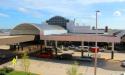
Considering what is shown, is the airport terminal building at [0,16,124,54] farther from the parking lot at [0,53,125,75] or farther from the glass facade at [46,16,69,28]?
the parking lot at [0,53,125,75]

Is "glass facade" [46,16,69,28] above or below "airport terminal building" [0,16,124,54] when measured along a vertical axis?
above

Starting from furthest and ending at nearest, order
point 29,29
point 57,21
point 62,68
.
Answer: point 57,21 < point 29,29 < point 62,68

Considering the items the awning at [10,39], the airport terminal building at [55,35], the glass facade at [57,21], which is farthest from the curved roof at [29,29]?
the glass facade at [57,21]

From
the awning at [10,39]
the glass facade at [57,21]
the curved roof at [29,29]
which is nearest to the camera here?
the awning at [10,39]

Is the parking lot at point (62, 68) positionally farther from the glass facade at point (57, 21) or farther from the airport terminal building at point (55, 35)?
the glass facade at point (57, 21)

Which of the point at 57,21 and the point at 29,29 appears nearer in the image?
the point at 29,29

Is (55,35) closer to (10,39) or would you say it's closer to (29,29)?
(29,29)

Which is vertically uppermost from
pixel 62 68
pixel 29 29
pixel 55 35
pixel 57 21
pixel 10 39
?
pixel 57 21

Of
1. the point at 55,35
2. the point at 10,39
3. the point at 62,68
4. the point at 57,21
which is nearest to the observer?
the point at 62,68

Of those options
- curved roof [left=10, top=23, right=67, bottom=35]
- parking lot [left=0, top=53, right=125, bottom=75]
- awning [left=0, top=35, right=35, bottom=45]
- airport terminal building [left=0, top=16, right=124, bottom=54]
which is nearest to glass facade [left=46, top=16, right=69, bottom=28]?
airport terminal building [left=0, top=16, right=124, bottom=54]

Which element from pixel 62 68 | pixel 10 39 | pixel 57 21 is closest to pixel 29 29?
pixel 10 39

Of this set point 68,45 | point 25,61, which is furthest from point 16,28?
point 25,61

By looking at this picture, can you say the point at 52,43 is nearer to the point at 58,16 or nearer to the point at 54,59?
the point at 58,16

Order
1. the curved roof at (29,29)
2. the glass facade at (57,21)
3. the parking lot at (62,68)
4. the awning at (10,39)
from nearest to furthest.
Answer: the parking lot at (62,68) < the awning at (10,39) < the curved roof at (29,29) < the glass facade at (57,21)
